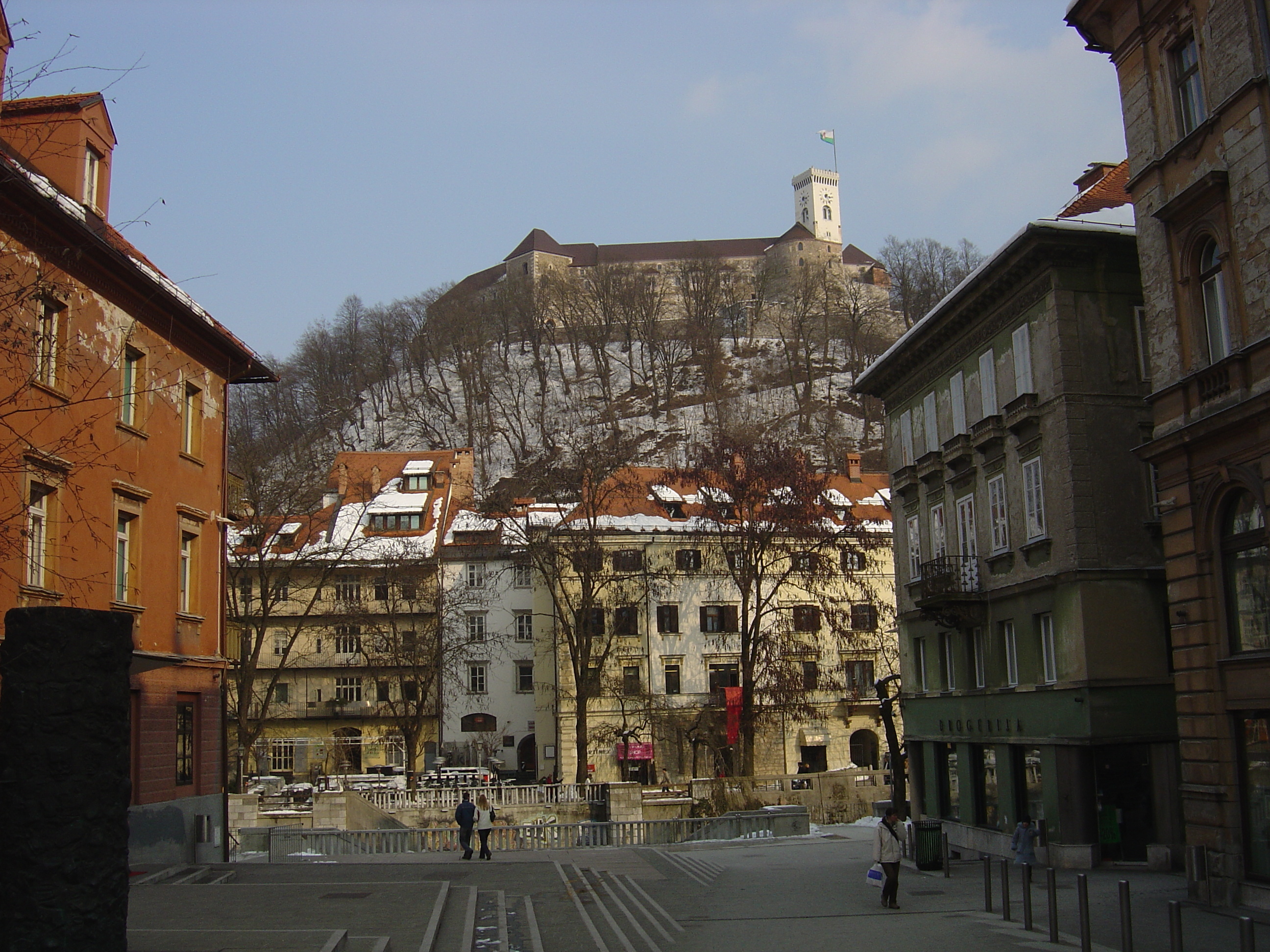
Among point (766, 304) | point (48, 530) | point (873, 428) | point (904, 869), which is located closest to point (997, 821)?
point (904, 869)

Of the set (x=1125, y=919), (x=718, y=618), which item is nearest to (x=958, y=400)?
(x=1125, y=919)

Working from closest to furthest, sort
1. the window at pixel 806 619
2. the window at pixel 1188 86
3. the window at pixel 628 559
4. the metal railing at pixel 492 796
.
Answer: the window at pixel 1188 86 < the metal railing at pixel 492 796 < the window at pixel 806 619 < the window at pixel 628 559

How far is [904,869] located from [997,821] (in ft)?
13.3

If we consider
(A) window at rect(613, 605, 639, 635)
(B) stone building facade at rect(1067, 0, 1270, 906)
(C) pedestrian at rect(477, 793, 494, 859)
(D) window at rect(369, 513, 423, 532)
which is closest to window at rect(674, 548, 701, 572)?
(A) window at rect(613, 605, 639, 635)

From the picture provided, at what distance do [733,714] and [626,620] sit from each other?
930 cm

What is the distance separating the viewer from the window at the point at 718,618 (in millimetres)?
53156

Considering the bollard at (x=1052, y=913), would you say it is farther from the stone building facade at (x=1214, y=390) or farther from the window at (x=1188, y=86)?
the window at (x=1188, y=86)

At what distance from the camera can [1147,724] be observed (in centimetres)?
2188

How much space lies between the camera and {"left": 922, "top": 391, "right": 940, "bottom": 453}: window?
2944 cm

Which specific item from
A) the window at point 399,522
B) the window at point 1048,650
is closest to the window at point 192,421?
the window at point 1048,650

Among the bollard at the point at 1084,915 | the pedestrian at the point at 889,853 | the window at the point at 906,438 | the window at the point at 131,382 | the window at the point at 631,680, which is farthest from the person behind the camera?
the window at the point at 631,680

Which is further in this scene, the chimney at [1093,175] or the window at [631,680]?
the window at [631,680]

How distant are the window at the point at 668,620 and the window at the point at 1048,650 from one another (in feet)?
96.9

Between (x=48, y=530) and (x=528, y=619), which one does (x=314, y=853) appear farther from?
(x=528, y=619)
